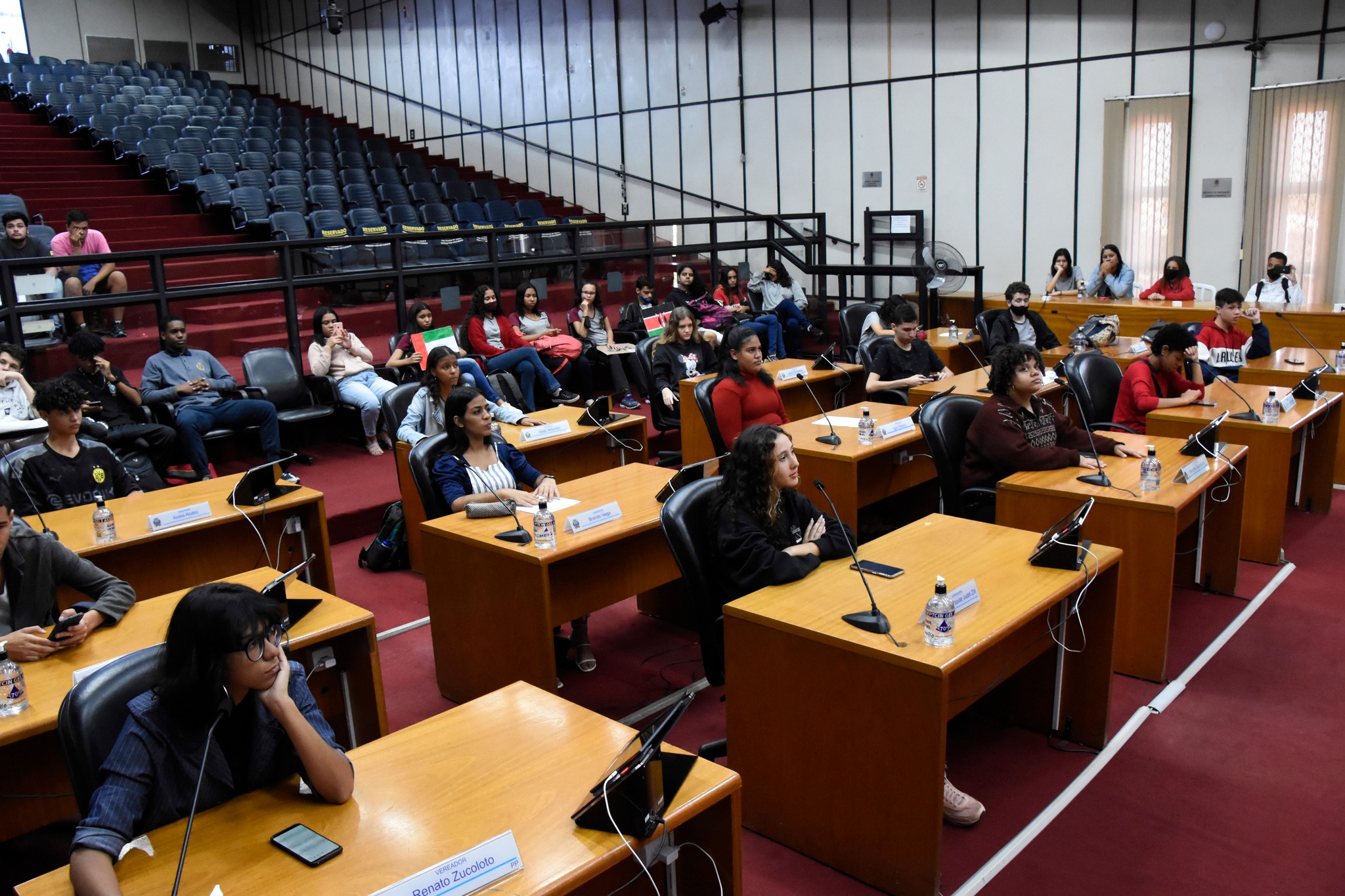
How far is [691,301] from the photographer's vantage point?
344 inches

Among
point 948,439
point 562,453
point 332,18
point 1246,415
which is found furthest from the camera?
point 332,18

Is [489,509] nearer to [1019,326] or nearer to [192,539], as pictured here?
[192,539]

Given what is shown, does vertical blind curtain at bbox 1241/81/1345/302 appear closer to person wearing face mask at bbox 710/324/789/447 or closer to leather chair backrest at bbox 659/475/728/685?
person wearing face mask at bbox 710/324/789/447

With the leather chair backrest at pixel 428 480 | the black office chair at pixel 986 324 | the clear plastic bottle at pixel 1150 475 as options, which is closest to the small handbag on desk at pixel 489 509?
the leather chair backrest at pixel 428 480

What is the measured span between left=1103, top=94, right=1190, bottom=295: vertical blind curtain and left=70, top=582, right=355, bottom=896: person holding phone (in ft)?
29.3

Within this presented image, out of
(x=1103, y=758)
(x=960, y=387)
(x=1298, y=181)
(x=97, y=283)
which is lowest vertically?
(x=1103, y=758)

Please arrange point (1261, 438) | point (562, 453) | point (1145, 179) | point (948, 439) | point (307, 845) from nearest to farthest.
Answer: point (307, 845) < point (948, 439) < point (1261, 438) < point (562, 453) < point (1145, 179)

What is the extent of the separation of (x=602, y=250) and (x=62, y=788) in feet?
21.4

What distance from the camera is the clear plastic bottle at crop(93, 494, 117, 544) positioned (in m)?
3.44

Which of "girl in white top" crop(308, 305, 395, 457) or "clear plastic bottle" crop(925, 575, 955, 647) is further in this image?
"girl in white top" crop(308, 305, 395, 457)

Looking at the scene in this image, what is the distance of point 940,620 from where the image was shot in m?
2.33

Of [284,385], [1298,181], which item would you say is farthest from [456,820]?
[1298,181]

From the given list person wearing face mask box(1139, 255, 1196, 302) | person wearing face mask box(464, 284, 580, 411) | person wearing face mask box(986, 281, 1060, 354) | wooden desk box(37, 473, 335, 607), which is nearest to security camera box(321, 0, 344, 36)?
person wearing face mask box(464, 284, 580, 411)

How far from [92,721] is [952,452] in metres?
3.16
